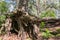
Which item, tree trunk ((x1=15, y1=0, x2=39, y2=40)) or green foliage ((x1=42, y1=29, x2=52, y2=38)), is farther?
green foliage ((x1=42, y1=29, x2=52, y2=38))

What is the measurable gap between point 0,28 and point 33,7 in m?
7.07

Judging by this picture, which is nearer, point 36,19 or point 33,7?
point 36,19

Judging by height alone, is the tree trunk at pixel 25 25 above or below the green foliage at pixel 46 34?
above

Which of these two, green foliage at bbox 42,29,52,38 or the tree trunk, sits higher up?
the tree trunk

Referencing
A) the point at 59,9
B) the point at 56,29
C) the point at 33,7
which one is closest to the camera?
the point at 56,29

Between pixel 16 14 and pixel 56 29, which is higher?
pixel 16 14

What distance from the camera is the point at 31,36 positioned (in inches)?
296

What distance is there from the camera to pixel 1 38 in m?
7.27

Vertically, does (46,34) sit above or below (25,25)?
below

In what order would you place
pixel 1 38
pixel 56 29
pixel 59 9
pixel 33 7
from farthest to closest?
pixel 59 9
pixel 33 7
pixel 56 29
pixel 1 38

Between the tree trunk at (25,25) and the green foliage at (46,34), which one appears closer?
the tree trunk at (25,25)

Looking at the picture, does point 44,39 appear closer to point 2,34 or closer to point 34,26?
point 34,26

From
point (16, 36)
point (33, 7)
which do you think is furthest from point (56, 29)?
point (33, 7)

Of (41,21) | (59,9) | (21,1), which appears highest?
(21,1)
